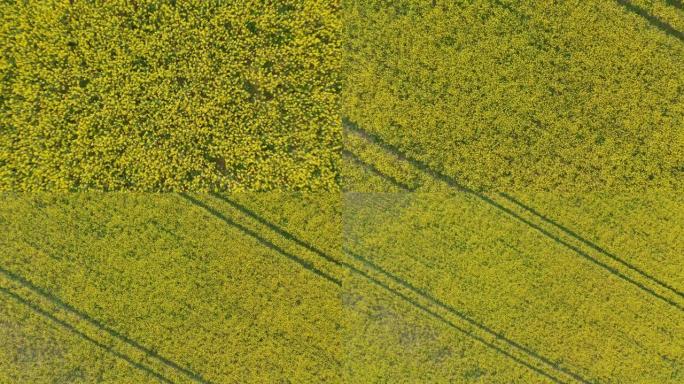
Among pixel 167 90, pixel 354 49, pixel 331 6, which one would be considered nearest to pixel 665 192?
pixel 354 49

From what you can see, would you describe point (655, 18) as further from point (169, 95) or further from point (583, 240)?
point (169, 95)

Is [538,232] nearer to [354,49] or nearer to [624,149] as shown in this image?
[624,149]

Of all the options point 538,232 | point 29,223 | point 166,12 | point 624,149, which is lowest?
point 29,223

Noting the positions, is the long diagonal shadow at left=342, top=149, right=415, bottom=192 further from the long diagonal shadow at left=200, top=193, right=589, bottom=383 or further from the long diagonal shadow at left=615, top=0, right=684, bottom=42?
the long diagonal shadow at left=615, top=0, right=684, bottom=42

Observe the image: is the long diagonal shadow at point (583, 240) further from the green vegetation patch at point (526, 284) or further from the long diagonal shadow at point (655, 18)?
the long diagonal shadow at point (655, 18)

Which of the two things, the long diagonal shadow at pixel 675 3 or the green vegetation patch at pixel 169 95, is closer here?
the green vegetation patch at pixel 169 95

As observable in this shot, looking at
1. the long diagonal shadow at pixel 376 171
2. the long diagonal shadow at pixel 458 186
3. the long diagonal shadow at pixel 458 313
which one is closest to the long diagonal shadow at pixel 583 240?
the long diagonal shadow at pixel 458 186

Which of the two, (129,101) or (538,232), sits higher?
(538,232)
